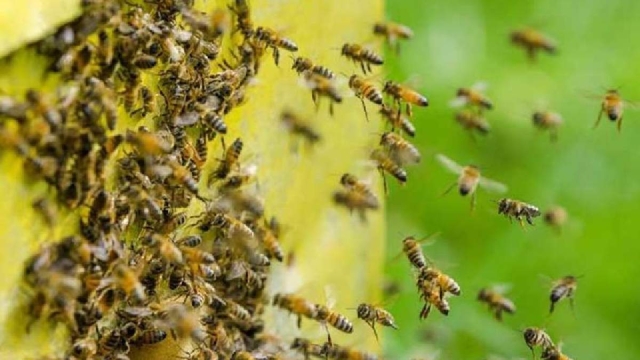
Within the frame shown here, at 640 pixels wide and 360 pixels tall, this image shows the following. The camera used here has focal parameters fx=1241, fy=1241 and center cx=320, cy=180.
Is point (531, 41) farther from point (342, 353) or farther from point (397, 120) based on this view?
point (342, 353)

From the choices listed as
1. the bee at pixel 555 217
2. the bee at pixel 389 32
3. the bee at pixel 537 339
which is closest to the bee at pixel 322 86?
the bee at pixel 389 32

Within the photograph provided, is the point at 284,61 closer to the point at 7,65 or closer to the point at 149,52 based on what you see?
the point at 149,52

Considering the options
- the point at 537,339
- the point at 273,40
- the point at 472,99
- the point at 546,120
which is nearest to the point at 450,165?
the point at 472,99

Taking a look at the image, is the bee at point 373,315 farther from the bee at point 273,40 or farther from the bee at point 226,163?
the bee at point 273,40

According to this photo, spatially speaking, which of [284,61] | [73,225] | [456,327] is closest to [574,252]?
[456,327]

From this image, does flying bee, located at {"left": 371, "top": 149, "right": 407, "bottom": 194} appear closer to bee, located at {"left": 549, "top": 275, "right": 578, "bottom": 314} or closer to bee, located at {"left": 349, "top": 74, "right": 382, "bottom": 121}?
bee, located at {"left": 349, "top": 74, "right": 382, "bottom": 121}

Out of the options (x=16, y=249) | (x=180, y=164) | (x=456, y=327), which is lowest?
(x=16, y=249)
